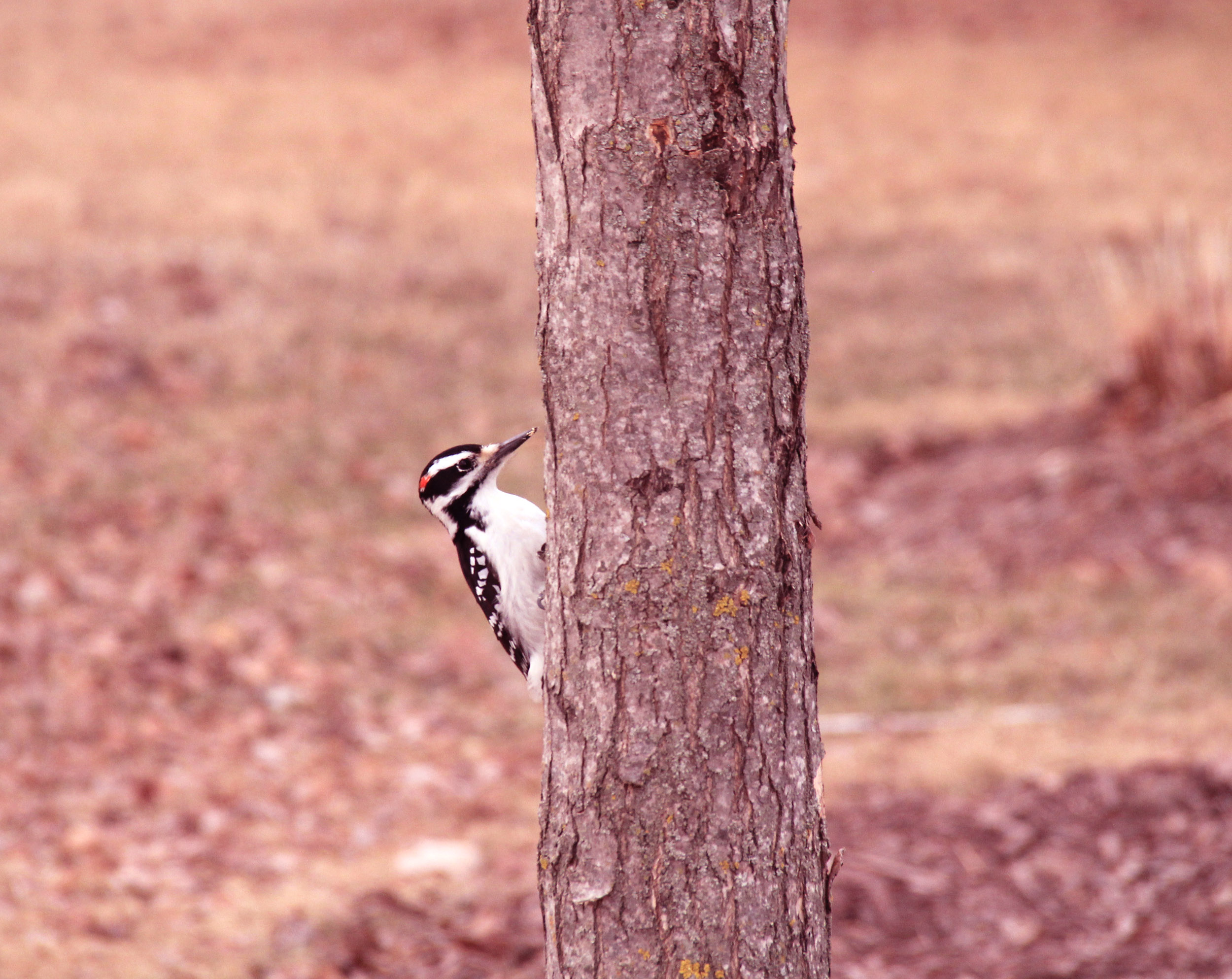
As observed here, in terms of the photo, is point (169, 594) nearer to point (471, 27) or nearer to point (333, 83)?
point (333, 83)

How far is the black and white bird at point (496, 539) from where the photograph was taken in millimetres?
4547

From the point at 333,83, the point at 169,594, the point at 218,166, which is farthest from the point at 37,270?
the point at 333,83

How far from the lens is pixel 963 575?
9.09m

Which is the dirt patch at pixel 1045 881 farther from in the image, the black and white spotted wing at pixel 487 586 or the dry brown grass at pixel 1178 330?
the dry brown grass at pixel 1178 330

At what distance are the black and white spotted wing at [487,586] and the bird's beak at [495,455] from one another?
0.89 feet

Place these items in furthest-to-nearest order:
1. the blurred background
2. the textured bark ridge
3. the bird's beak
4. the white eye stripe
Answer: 1. the blurred background
2. the white eye stripe
3. the bird's beak
4. the textured bark ridge

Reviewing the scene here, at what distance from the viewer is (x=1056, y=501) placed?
9.58 m

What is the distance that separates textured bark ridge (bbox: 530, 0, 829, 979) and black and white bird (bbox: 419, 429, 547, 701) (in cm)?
137

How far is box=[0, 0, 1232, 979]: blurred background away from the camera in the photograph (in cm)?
580

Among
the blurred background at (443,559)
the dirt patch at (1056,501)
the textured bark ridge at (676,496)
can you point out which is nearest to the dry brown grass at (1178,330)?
the blurred background at (443,559)

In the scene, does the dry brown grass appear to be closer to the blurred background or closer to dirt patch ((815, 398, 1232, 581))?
the blurred background

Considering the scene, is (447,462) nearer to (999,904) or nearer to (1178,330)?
(999,904)

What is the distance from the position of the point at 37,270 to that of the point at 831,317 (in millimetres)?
8030

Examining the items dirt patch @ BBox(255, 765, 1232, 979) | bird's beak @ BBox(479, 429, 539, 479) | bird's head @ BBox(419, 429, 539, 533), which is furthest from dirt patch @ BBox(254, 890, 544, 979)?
bird's beak @ BBox(479, 429, 539, 479)
